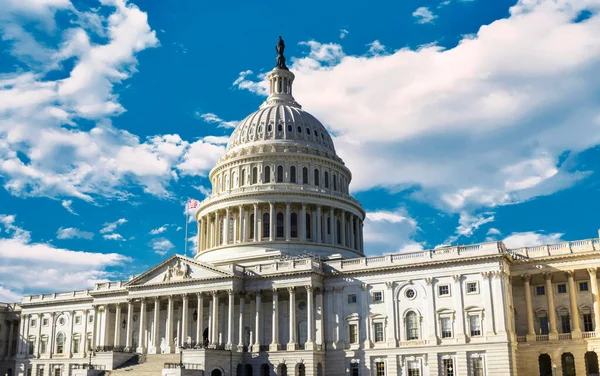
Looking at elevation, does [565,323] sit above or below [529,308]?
below

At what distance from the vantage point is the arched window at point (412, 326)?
78.7 metres

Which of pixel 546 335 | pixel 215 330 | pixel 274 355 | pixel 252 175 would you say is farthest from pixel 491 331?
pixel 252 175

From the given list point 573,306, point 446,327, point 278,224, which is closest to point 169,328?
point 278,224

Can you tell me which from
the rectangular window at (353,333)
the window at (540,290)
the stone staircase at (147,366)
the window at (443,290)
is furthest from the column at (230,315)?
the window at (540,290)

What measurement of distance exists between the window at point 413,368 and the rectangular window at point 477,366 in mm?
6009

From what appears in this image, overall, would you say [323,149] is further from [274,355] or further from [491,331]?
[491,331]

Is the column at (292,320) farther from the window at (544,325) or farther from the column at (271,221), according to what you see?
the window at (544,325)

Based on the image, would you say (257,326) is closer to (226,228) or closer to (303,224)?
(303,224)

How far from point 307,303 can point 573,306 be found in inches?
1133

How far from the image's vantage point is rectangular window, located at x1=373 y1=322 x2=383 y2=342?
8038cm

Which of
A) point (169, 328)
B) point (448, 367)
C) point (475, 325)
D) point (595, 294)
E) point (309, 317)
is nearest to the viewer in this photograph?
point (595, 294)

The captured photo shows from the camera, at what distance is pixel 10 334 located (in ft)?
385

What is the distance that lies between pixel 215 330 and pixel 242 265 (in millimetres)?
10483

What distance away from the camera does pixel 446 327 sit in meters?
77.0
